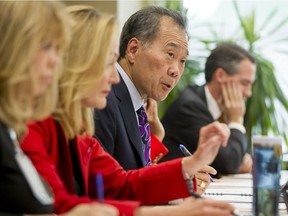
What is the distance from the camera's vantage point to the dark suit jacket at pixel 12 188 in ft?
4.86

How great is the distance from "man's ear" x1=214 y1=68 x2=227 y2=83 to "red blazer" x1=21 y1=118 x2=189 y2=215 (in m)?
2.27

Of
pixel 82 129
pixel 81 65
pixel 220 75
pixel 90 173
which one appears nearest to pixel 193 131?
pixel 220 75

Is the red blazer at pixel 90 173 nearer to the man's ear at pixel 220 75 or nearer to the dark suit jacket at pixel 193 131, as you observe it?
the dark suit jacket at pixel 193 131

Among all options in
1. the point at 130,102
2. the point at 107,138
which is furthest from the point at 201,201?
the point at 130,102

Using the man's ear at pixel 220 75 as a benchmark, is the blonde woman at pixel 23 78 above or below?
above

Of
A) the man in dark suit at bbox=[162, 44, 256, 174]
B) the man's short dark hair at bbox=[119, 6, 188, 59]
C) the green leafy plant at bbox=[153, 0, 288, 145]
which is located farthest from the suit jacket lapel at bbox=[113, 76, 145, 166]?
the green leafy plant at bbox=[153, 0, 288, 145]

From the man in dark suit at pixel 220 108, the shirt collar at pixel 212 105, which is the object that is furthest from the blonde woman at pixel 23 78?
the shirt collar at pixel 212 105

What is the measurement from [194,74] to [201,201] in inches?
157

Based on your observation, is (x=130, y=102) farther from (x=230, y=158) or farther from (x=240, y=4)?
(x=240, y=4)

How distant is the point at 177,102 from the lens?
171 inches

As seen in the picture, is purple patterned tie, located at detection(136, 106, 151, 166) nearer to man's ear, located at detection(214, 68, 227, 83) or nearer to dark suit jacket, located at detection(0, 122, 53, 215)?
dark suit jacket, located at detection(0, 122, 53, 215)

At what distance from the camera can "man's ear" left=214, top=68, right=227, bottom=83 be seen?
4429 mm

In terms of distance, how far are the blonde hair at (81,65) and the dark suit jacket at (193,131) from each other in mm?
2176

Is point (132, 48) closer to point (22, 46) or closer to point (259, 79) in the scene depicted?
point (22, 46)
